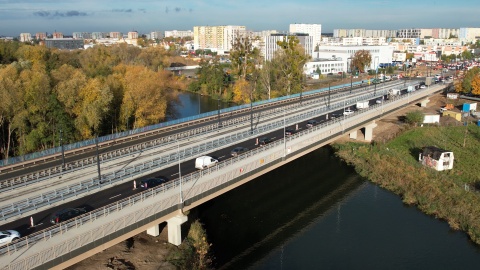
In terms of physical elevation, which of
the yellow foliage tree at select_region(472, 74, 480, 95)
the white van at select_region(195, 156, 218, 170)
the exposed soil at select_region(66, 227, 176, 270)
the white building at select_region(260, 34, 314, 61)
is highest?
the white building at select_region(260, 34, 314, 61)

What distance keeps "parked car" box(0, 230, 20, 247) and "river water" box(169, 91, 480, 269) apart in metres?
11.2

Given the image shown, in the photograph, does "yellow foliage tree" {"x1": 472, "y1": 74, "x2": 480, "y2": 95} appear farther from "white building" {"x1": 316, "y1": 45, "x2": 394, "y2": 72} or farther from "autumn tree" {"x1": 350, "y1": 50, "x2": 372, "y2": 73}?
A: "white building" {"x1": 316, "y1": 45, "x2": 394, "y2": 72}

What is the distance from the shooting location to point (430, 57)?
153 meters

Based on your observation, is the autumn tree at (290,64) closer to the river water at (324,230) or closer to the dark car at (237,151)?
the river water at (324,230)

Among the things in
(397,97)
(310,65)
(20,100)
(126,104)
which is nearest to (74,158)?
(20,100)

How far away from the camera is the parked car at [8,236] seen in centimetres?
1791

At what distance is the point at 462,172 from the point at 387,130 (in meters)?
14.5

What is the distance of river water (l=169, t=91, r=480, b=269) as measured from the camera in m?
25.3

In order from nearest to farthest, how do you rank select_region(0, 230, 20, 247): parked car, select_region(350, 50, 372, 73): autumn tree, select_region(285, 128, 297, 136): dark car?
select_region(0, 230, 20, 247): parked car, select_region(285, 128, 297, 136): dark car, select_region(350, 50, 372, 73): autumn tree

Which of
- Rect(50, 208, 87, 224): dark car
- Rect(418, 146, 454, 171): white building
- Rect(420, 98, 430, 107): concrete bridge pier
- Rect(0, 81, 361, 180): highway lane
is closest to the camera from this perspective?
Rect(50, 208, 87, 224): dark car

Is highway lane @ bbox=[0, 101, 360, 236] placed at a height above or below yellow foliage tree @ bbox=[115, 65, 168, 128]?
below

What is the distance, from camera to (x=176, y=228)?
2373 centimetres

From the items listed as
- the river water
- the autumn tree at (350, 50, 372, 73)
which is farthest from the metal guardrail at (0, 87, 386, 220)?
the autumn tree at (350, 50, 372, 73)

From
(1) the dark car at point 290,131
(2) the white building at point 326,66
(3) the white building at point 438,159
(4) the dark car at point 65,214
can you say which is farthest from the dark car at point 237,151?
(2) the white building at point 326,66
